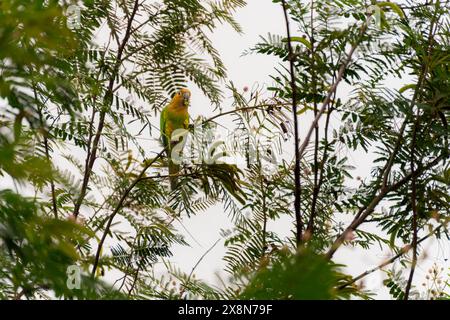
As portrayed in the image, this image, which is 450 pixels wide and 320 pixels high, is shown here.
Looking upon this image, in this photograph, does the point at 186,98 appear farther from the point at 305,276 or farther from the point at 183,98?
the point at 305,276

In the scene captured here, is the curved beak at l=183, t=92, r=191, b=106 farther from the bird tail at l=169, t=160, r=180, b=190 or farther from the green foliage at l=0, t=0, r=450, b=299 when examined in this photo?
the bird tail at l=169, t=160, r=180, b=190

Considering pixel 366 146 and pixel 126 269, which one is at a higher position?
pixel 366 146

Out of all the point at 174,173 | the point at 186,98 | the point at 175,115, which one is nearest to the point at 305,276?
the point at 174,173

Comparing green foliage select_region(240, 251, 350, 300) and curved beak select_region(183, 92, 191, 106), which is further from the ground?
curved beak select_region(183, 92, 191, 106)

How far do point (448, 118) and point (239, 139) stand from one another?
1.20ft

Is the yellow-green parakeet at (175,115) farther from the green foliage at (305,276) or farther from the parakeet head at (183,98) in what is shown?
the green foliage at (305,276)

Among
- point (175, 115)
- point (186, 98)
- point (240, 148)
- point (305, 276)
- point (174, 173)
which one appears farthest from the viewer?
point (186, 98)

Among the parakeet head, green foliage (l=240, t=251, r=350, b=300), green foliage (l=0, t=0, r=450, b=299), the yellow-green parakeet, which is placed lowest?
green foliage (l=240, t=251, r=350, b=300)

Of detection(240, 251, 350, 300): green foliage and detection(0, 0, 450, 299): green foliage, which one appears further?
detection(0, 0, 450, 299): green foliage

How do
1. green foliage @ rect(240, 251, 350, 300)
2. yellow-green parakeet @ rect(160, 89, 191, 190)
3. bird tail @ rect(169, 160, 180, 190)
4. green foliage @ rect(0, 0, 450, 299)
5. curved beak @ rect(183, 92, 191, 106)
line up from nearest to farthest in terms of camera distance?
Result: green foliage @ rect(240, 251, 350, 300) → green foliage @ rect(0, 0, 450, 299) → bird tail @ rect(169, 160, 180, 190) → yellow-green parakeet @ rect(160, 89, 191, 190) → curved beak @ rect(183, 92, 191, 106)

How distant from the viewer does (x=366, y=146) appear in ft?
4.10

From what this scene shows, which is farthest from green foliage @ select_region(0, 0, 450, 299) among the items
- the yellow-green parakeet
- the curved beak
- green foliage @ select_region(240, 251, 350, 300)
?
the curved beak
